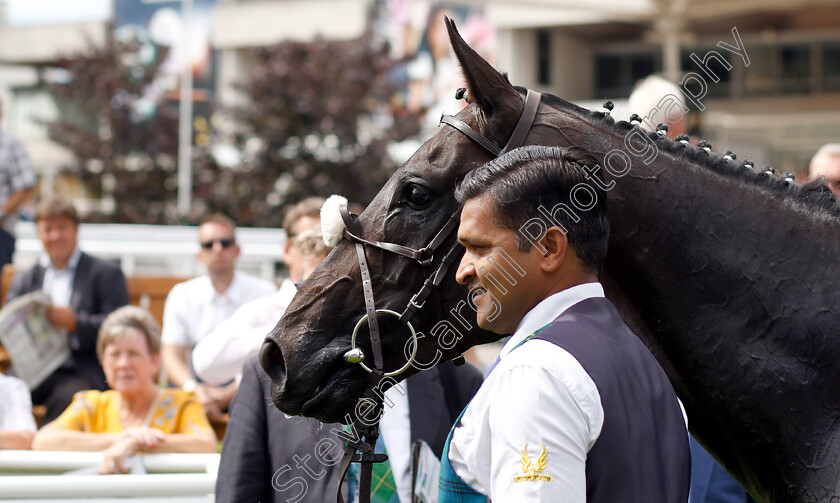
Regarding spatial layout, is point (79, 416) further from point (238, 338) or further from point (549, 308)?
point (549, 308)

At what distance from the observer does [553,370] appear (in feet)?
5.22

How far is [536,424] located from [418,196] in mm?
853

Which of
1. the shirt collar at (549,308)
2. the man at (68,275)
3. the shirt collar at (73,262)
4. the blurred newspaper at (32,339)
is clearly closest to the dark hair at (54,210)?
the man at (68,275)

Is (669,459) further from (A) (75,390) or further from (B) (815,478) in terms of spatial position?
(A) (75,390)

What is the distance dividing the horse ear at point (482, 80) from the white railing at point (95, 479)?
2.01m

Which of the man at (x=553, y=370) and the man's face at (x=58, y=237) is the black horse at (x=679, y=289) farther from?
the man's face at (x=58, y=237)

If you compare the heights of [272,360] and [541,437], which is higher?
[541,437]

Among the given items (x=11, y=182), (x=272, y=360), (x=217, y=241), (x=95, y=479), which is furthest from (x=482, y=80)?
(x=11, y=182)

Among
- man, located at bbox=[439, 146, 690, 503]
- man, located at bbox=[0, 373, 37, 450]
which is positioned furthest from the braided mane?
man, located at bbox=[0, 373, 37, 450]

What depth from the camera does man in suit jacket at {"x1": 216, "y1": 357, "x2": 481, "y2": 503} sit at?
2.87 meters

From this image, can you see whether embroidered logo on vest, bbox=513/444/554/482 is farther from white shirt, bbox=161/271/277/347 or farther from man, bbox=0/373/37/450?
white shirt, bbox=161/271/277/347

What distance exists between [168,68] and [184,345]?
632 inches

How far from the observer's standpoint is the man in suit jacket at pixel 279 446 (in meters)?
2.87

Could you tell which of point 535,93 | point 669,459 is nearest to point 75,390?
point 535,93
